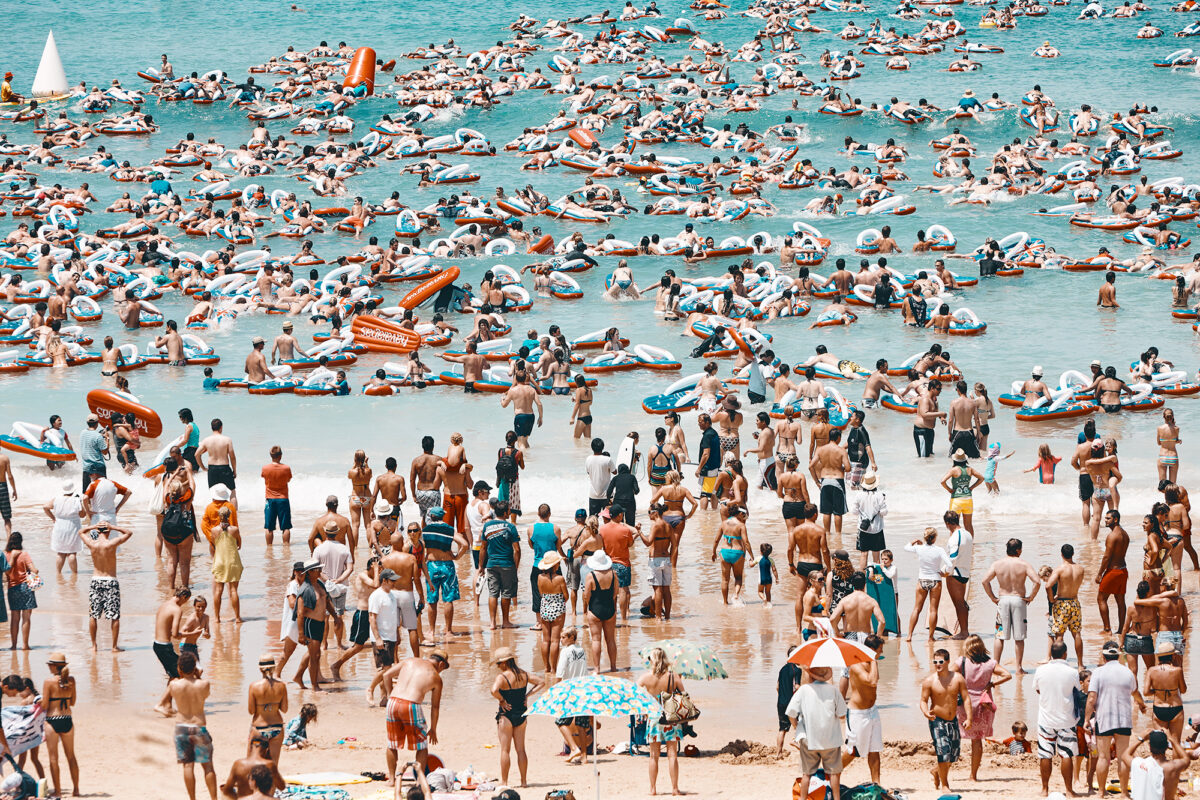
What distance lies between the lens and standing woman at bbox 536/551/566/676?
34.1 ft

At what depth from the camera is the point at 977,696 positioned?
28.3ft

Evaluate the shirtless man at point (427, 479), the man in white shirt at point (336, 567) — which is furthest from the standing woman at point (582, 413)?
the man in white shirt at point (336, 567)

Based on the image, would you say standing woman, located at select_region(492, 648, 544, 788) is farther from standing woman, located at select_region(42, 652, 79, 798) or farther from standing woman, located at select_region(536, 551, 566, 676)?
standing woman, located at select_region(42, 652, 79, 798)

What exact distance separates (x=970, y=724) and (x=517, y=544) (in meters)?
4.06

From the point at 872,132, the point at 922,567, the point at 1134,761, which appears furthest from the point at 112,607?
the point at 872,132

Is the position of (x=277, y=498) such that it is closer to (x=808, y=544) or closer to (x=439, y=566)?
(x=439, y=566)

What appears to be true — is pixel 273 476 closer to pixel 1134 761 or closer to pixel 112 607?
pixel 112 607

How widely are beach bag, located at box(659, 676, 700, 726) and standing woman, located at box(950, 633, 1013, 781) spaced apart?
5.40 ft

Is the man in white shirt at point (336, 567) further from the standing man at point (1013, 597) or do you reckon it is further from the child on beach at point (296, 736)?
the standing man at point (1013, 597)

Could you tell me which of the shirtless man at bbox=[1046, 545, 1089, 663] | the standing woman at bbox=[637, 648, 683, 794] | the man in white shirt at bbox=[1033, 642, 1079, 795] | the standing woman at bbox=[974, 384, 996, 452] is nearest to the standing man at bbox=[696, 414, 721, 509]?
the standing woman at bbox=[974, 384, 996, 452]

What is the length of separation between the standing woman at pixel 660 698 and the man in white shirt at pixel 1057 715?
2.12m

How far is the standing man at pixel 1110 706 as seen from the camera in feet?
27.1

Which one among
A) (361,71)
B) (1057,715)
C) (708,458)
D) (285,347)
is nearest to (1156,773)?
(1057,715)

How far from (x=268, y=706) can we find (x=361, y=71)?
4196cm
